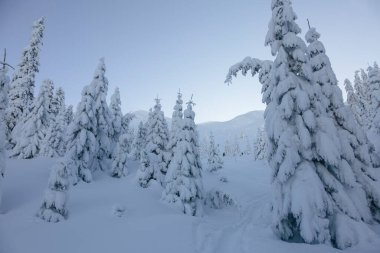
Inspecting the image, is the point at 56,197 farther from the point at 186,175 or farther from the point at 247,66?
the point at 247,66

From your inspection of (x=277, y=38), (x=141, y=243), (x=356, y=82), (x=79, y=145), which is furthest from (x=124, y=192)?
(x=356, y=82)

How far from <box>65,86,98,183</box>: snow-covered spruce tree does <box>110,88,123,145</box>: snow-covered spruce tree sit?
43.3ft

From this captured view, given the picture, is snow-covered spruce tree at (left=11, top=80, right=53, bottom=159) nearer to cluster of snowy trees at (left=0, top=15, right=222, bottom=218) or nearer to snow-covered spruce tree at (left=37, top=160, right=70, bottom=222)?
cluster of snowy trees at (left=0, top=15, right=222, bottom=218)

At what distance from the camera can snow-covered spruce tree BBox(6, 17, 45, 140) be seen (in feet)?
139

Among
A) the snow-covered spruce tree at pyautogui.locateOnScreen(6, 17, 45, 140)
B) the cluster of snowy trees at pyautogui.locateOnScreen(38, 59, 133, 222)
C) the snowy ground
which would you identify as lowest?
the snowy ground

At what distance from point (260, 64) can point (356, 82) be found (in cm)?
7232

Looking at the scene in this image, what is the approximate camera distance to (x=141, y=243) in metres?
15.2

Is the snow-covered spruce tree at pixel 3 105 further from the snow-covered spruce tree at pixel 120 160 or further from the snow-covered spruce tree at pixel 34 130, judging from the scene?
the snow-covered spruce tree at pixel 34 130

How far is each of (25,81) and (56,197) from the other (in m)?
32.4

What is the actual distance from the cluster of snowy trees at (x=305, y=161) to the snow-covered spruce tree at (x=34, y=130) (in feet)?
110

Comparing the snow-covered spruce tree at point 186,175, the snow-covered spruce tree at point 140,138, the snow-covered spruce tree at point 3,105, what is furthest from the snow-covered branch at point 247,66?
the snow-covered spruce tree at point 140,138

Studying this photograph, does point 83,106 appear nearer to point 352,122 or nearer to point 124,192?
point 124,192

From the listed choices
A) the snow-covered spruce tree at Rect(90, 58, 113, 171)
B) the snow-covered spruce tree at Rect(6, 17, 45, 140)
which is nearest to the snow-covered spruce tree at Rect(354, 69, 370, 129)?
the snow-covered spruce tree at Rect(90, 58, 113, 171)

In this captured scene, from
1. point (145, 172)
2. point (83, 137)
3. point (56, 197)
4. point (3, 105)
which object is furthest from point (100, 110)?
point (56, 197)
